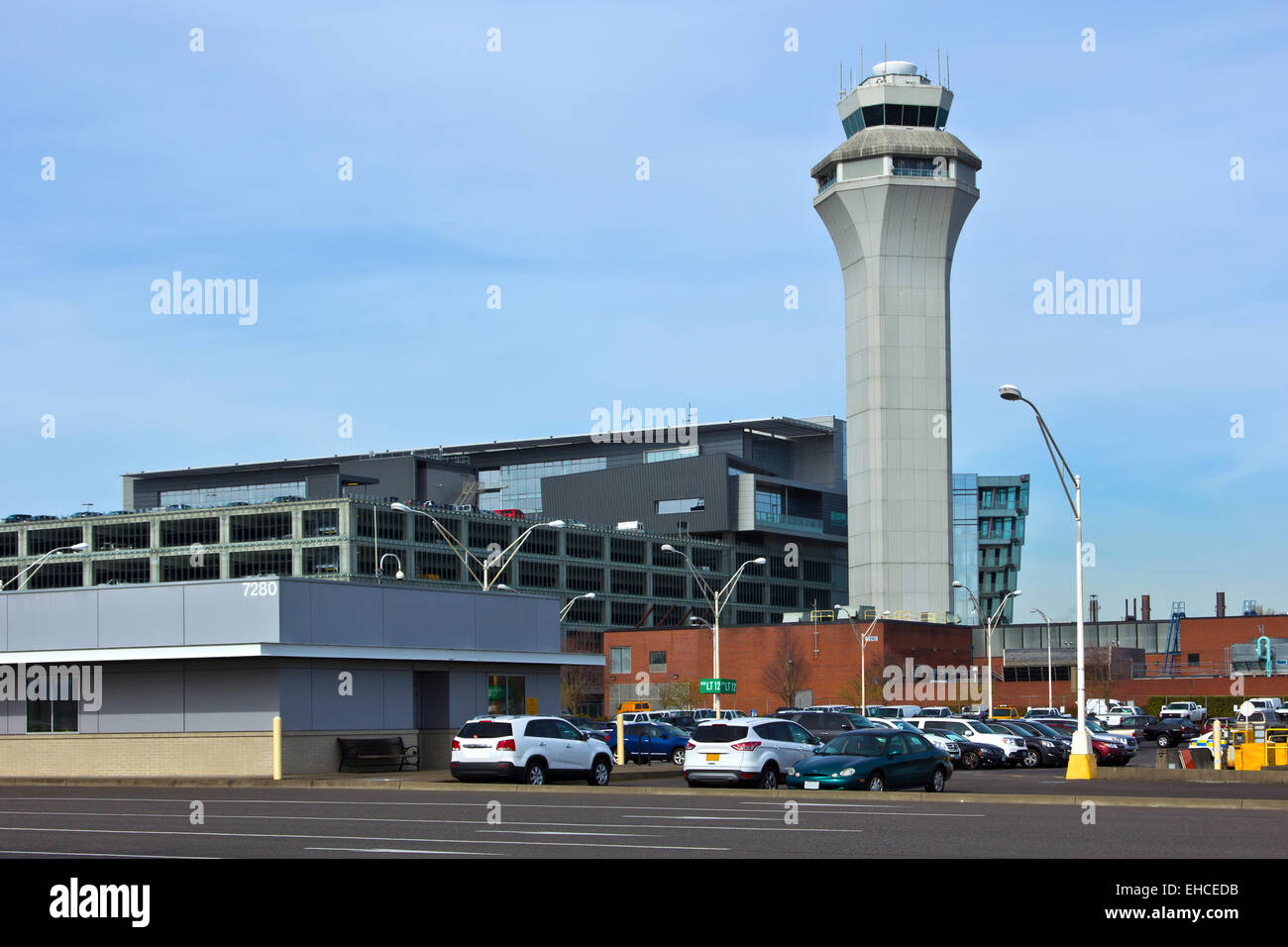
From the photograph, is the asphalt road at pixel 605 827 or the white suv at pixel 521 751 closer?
the asphalt road at pixel 605 827

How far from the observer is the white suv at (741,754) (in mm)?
32688

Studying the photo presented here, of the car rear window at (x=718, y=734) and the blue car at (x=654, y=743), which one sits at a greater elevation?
the car rear window at (x=718, y=734)

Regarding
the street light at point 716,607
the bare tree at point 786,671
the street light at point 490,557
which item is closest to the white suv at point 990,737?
the street light at point 716,607

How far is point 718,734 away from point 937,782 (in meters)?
4.99

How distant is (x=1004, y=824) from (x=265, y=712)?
21.8 m

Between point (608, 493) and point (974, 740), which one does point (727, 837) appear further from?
point (608, 493)

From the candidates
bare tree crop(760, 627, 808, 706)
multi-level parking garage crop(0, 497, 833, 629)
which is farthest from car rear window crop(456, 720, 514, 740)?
multi-level parking garage crop(0, 497, 833, 629)

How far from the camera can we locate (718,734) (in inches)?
1310

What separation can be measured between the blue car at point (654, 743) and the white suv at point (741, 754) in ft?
47.8

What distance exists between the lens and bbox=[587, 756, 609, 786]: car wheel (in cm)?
3431

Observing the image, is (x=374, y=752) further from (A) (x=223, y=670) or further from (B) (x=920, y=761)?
(B) (x=920, y=761)

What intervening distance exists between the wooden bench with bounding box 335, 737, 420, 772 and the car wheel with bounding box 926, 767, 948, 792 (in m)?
15.1

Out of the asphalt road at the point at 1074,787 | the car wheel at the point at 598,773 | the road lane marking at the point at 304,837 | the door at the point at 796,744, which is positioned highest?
the road lane marking at the point at 304,837

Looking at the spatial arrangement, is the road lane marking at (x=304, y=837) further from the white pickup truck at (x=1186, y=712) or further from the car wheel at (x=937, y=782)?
the white pickup truck at (x=1186, y=712)
